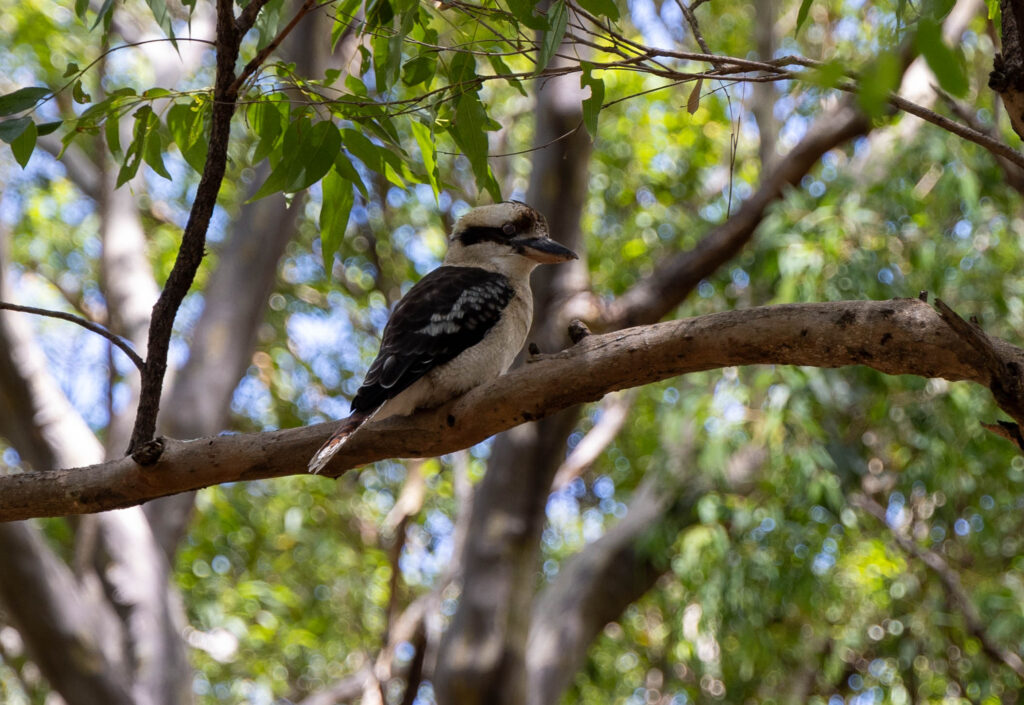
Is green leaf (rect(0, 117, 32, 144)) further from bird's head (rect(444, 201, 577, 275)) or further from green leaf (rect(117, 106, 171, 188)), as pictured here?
bird's head (rect(444, 201, 577, 275))

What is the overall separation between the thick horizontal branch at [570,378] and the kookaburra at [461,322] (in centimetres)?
8

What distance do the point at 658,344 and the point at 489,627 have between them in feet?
10.7

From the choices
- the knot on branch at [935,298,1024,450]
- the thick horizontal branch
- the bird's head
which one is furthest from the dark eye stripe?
the knot on branch at [935,298,1024,450]

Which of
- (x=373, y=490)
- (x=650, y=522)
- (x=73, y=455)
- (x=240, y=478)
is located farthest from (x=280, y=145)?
(x=373, y=490)

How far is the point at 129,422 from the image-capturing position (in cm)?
522

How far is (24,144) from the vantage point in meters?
1.85

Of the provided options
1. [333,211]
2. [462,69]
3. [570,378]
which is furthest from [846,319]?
[333,211]

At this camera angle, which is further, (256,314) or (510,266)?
(256,314)

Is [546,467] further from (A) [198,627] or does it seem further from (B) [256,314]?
(A) [198,627]

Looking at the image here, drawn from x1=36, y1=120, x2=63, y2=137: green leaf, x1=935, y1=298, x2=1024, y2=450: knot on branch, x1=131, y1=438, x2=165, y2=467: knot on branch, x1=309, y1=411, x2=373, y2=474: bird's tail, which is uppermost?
x1=36, y1=120, x2=63, y2=137: green leaf

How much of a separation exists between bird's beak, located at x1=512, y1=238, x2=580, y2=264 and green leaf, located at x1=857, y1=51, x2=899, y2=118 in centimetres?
213

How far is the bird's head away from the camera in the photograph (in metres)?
3.04

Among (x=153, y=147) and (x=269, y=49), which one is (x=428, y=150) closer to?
(x=269, y=49)

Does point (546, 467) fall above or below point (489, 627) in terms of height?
above
